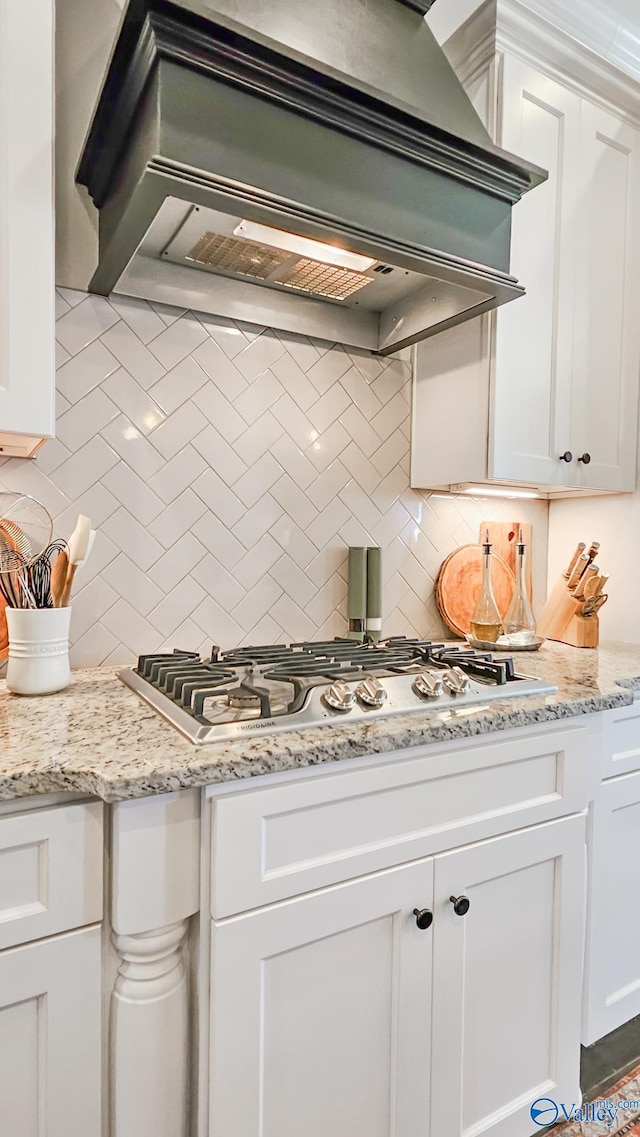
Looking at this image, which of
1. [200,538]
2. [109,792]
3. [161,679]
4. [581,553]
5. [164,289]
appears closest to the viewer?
[109,792]

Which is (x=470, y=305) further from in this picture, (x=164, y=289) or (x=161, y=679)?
(x=161, y=679)

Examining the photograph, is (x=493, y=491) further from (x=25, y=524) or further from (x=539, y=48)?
(x=25, y=524)

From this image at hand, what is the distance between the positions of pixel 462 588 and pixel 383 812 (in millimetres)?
1072

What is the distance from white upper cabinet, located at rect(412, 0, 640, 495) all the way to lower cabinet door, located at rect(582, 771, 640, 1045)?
32.1 inches

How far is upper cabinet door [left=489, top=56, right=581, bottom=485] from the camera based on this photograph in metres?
1.55

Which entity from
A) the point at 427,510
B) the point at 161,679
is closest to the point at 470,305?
the point at 427,510

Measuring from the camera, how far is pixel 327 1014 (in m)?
0.89

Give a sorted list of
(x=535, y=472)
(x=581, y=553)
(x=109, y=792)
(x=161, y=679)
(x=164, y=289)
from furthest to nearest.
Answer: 1. (x=581, y=553)
2. (x=535, y=472)
3. (x=164, y=289)
4. (x=161, y=679)
5. (x=109, y=792)

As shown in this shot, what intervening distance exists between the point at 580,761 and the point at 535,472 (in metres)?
0.78

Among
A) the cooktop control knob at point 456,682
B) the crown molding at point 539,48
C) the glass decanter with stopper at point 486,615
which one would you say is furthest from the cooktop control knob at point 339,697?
the crown molding at point 539,48


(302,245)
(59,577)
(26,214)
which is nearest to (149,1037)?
(59,577)

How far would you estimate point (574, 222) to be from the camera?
167cm

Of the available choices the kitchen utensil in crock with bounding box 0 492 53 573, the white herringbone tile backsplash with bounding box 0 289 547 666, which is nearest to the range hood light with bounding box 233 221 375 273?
the white herringbone tile backsplash with bounding box 0 289 547 666

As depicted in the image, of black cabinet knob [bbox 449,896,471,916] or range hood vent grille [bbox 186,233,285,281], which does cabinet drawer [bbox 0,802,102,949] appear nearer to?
black cabinet knob [bbox 449,896,471,916]
